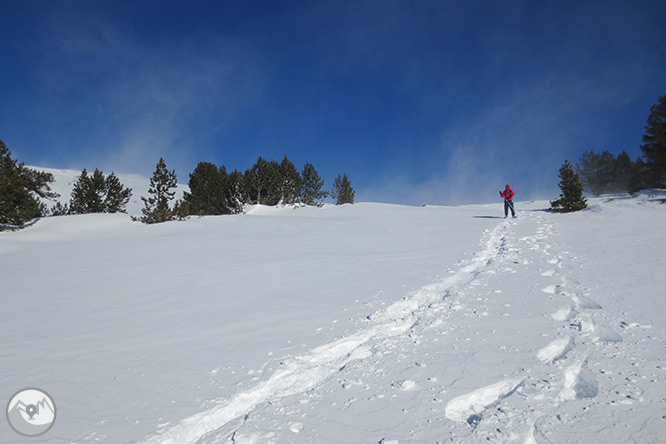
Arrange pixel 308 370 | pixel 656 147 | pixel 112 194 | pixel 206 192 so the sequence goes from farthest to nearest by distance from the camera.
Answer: pixel 206 192 → pixel 112 194 → pixel 656 147 → pixel 308 370

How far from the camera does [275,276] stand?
757 centimetres

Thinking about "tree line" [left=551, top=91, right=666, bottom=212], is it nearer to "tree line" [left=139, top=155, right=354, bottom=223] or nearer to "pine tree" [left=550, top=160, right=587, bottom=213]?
"pine tree" [left=550, top=160, right=587, bottom=213]

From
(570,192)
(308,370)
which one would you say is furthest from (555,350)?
(570,192)

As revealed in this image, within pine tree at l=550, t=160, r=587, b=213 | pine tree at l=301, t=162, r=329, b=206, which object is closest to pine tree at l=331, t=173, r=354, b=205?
pine tree at l=301, t=162, r=329, b=206

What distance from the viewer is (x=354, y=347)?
3881 mm

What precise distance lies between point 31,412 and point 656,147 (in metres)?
42.7

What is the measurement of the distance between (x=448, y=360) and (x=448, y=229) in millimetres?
11687

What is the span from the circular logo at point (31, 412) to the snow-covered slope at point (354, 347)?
11 centimetres

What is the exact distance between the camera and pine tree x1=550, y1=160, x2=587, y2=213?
1836 cm

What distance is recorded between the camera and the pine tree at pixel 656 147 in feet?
87.1

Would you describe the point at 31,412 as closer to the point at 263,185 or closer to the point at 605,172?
the point at 263,185

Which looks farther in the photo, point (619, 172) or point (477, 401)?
point (619, 172)

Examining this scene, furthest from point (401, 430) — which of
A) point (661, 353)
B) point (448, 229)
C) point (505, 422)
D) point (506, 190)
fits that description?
point (506, 190)

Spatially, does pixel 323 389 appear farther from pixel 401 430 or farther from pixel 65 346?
pixel 65 346
